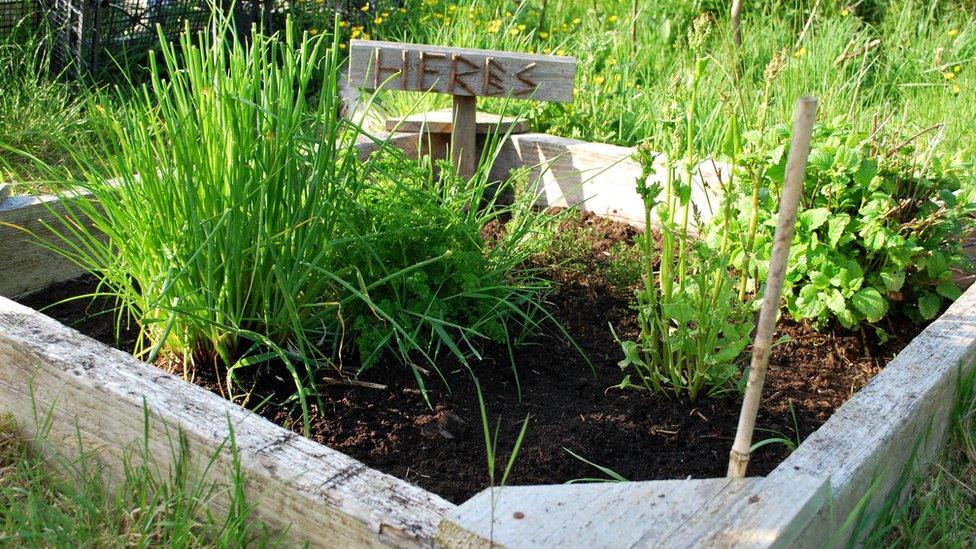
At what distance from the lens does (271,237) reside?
2076 millimetres

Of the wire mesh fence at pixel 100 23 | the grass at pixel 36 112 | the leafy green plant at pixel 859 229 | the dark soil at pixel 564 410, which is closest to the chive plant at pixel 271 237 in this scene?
the dark soil at pixel 564 410

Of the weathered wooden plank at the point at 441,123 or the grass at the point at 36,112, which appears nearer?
the weathered wooden plank at the point at 441,123

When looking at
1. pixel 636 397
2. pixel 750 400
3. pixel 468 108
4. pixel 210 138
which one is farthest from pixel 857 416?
pixel 468 108

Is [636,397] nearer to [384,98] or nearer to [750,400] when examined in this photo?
[750,400]

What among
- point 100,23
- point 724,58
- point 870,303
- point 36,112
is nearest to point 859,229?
point 870,303

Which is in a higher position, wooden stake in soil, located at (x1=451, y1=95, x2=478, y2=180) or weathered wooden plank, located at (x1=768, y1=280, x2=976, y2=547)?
wooden stake in soil, located at (x1=451, y1=95, x2=478, y2=180)

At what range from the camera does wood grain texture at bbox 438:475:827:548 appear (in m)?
1.40

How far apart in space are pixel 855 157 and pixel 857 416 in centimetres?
85

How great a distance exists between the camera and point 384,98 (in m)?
4.38

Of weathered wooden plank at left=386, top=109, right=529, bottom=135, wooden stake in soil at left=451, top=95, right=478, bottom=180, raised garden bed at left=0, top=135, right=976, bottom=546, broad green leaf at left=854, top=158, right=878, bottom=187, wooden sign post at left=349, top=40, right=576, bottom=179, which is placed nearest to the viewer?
raised garden bed at left=0, top=135, right=976, bottom=546

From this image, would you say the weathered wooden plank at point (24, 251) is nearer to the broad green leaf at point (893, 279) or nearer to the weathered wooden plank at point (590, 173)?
the weathered wooden plank at point (590, 173)

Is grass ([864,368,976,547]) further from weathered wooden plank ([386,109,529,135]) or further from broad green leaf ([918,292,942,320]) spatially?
weathered wooden plank ([386,109,529,135])

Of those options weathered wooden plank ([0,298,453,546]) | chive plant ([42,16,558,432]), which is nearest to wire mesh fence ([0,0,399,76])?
chive plant ([42,16,558,432])

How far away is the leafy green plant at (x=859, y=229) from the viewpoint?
2473mm
